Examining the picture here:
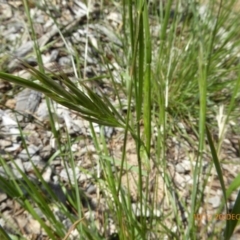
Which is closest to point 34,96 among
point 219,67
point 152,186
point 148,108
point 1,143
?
point 1,143

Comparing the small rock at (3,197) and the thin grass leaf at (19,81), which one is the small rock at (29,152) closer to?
the small rock at (3,197)

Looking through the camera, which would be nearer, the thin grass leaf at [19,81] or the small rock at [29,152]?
the thin grass leaf at [19,81]

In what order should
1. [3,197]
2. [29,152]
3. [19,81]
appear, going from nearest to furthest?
1. [19,81]
2. [3,197]
3. [29,152]

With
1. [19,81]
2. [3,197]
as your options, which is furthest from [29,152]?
[19,81]

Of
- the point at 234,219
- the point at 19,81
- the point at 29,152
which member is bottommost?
the point at 234,219

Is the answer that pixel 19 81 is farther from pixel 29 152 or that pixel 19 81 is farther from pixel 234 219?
pixel 29 152

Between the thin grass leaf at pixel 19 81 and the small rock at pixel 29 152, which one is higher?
the thin grass leaf at pixel 19 81

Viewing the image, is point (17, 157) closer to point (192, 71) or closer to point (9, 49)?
point (9, 49)

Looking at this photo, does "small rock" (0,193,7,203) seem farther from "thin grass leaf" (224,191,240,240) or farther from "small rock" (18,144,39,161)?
"thin grass leaf" (224,191,240,240)

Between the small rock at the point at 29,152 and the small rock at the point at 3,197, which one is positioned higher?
the small rock at the point at 29,152

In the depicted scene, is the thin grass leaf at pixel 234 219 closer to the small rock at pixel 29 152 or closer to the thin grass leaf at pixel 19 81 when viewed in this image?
the thin grass leaf at pixel 19 81

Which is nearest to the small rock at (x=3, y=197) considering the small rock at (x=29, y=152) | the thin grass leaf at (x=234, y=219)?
the small rock at (x=29, y=152)

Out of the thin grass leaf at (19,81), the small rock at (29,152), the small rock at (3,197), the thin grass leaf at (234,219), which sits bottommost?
the thin grass leaf at (234,219)
